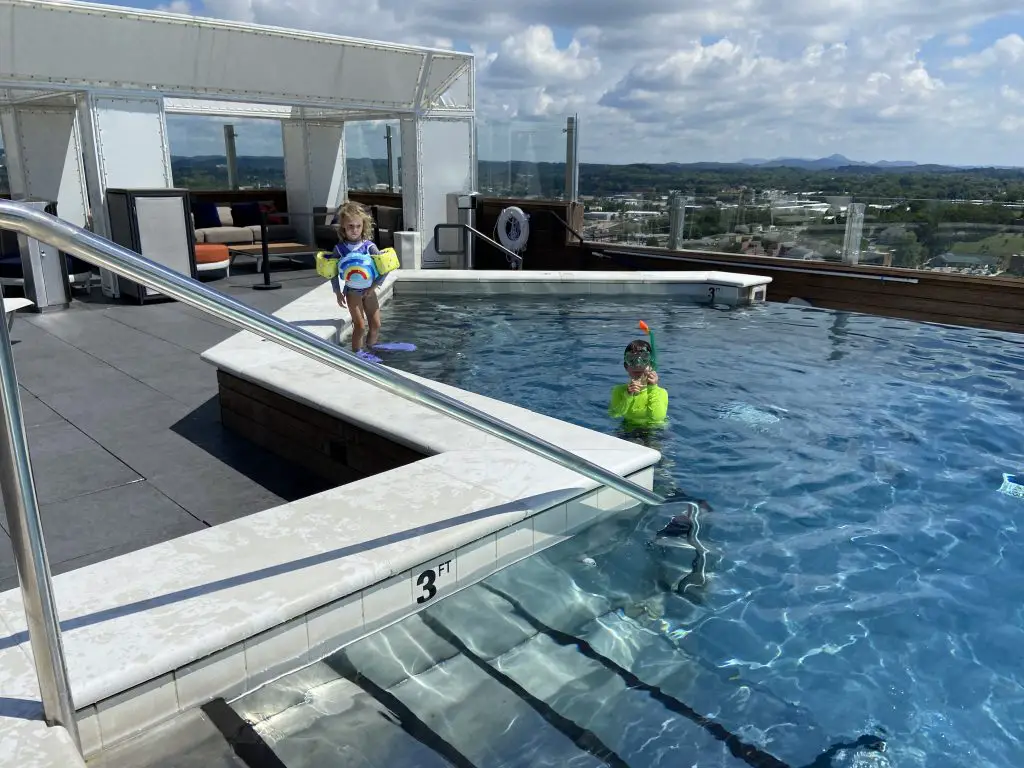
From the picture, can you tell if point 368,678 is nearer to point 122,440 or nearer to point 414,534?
point 414,534

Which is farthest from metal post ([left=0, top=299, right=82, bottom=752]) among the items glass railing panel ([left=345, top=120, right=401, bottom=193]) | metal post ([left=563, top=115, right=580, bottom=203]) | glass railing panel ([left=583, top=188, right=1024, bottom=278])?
glass railing panel ([left=345, top=120, right=401, bottom=193])

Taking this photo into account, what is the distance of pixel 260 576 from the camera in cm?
262

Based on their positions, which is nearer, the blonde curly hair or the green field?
the blonde curly hair

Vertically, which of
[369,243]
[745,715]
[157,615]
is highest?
[369,243]

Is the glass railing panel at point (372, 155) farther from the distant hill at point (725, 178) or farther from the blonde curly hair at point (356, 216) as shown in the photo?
the blonde curly hair at point (356, 216)

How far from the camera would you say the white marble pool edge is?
217 centimetres

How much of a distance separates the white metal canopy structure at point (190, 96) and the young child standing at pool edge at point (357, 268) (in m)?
4.49

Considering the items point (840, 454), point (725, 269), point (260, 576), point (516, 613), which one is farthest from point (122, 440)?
point (725, 269)

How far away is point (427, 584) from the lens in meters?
2.92

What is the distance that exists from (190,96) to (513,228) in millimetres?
5153

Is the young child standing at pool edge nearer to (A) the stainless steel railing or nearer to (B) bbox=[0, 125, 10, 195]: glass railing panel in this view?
(A) the stainless steel railing

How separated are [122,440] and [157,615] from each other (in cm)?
262

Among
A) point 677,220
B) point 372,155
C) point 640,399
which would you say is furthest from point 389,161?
point 640,399

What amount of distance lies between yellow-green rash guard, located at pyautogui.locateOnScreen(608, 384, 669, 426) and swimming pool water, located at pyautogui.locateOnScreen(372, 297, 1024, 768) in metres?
0.11
